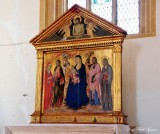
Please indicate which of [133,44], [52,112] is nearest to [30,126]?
[52,112]

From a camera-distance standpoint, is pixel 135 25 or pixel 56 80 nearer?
pixel 56 80

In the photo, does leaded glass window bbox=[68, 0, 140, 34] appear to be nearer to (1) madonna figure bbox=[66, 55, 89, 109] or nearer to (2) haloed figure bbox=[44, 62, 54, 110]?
(1) madonna figure bbox=[66, 55, 89, 109]

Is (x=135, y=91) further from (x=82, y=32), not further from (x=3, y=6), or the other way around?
(x=3, y=6)

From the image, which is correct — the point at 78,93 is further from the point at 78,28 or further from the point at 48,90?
the point at 78,28

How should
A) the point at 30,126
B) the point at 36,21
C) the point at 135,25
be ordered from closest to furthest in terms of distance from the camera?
the point at 30,126, the point at 135,25, the point at 36,21

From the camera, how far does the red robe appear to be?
6.00m

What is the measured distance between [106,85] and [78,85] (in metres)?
0.43

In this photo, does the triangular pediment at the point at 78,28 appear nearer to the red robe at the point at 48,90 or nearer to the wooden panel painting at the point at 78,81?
the wooden panel painting at the point at 78,81

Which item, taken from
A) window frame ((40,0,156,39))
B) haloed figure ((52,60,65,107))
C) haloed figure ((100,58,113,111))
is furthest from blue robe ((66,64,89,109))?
window frame ((40,0,156,39))

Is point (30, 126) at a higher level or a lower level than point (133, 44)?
lower

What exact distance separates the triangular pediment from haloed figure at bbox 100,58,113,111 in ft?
1.35

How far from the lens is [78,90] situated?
579 cm

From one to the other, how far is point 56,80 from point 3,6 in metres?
2.08

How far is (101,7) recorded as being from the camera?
692cm
